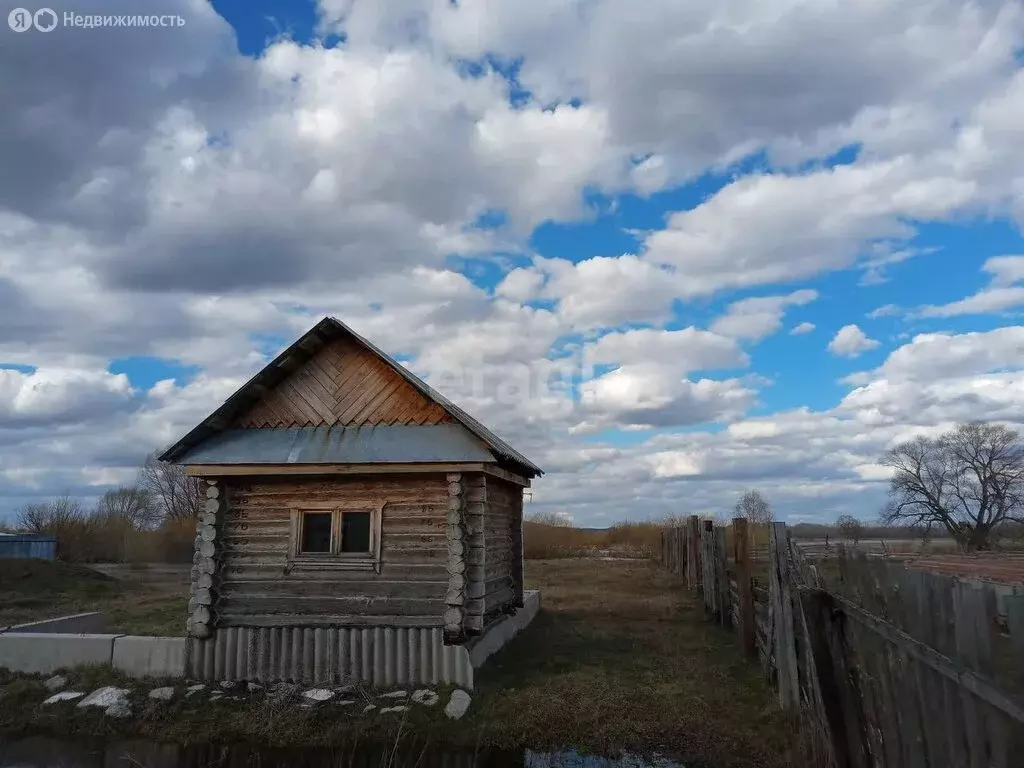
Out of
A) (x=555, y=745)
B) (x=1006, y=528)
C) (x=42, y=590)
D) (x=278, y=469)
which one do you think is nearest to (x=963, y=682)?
(x=555, y=745)

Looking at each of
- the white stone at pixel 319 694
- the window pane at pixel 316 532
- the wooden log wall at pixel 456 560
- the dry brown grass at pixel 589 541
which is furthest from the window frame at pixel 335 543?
the dry brown grass at pixel 589 541

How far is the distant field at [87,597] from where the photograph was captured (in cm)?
1794

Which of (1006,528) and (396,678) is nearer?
(396,678)

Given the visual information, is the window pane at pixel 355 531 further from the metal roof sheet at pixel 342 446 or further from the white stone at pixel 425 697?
the white stone at pixel 425 697

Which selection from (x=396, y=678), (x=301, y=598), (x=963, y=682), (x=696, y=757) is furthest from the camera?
(x=301, y=598)

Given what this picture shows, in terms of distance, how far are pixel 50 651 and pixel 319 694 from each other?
487cm

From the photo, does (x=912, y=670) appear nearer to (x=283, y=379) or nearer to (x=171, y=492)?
(x=283, y=379)

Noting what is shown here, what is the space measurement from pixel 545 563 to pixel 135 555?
27.6 metres

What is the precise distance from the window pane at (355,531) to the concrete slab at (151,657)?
2.90 meters

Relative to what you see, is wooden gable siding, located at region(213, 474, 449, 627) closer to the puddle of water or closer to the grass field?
the grass field

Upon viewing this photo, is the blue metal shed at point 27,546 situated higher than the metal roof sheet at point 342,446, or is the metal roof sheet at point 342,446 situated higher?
the metal roof sheet at point 342,446

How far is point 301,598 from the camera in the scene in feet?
38.4

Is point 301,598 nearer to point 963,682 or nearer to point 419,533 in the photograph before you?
point 419,533

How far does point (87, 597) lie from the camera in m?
26.4
